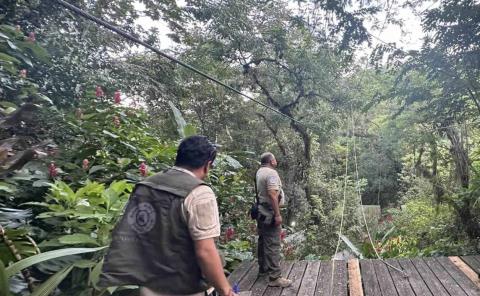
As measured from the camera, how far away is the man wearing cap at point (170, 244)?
148 cm

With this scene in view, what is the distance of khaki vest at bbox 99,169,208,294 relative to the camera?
150 cm

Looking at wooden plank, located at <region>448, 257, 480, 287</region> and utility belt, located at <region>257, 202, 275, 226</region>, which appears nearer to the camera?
utility belt, located at <region>257, 202, 275, 226</region>

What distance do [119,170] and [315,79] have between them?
19.8 feet

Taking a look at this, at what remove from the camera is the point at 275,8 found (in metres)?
8.53

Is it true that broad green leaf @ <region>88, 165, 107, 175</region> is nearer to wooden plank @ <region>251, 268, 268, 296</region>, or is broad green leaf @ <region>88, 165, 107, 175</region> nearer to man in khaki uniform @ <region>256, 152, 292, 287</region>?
man in khaki uniform @ <region>256, 152, 292, 287</region>

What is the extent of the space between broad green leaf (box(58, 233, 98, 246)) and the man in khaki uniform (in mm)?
1894

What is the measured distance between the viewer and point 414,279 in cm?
384

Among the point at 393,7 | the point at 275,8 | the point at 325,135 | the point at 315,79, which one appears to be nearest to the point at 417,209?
the point at 325,135

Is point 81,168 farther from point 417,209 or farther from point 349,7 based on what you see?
point 417,209

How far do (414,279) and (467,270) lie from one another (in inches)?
28.2

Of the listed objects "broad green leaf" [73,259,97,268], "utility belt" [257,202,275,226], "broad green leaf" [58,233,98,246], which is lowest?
"broad green leaf" [73,259,97,268]

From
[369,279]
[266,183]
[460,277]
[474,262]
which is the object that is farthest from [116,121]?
[474,262]

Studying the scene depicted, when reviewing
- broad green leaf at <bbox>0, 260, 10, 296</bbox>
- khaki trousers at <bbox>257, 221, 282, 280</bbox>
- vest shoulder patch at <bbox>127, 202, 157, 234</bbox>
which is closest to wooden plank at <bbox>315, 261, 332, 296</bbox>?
khaki trousers at <bbox>257, 221, 282, 280</bbox>

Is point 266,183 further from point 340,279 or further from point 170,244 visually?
point 170,244
